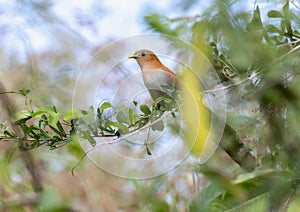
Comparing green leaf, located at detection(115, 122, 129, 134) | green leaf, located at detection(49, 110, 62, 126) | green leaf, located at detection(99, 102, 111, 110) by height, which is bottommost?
green leaf, located at detection(115, 122, 129, 134)

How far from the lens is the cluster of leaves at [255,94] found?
29cm

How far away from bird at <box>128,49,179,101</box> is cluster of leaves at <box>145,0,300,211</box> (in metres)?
0.04

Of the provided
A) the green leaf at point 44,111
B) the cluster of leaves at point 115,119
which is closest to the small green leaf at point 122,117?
the cluster of leaves at point 115,119

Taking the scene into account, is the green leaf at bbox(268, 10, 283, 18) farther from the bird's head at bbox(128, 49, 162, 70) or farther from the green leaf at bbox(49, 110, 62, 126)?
the green leaf at bbox(49, 110, 62, 126)

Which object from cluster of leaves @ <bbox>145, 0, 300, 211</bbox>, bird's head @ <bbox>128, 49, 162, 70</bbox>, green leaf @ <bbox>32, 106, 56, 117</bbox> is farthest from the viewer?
green leaf @ <bbox>32, 106, 56, 117</bbox>

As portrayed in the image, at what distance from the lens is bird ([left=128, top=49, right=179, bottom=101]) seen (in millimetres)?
450

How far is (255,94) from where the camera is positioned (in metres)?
0.35

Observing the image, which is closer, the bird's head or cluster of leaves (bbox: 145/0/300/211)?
cluster of leaves (bbox: 145/0/300/211)

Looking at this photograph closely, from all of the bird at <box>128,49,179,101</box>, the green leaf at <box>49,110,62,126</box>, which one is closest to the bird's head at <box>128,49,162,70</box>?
the bird at <box>128,49,179,101</box>

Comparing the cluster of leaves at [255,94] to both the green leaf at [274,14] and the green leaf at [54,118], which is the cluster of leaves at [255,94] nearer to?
the green leaf at [274,14]

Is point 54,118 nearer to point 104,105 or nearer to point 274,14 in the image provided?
point 104,105

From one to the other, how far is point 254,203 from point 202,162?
121 millimetres

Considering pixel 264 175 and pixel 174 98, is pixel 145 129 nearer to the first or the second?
pixel 174 98

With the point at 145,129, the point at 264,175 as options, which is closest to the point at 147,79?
the point at 145,129
